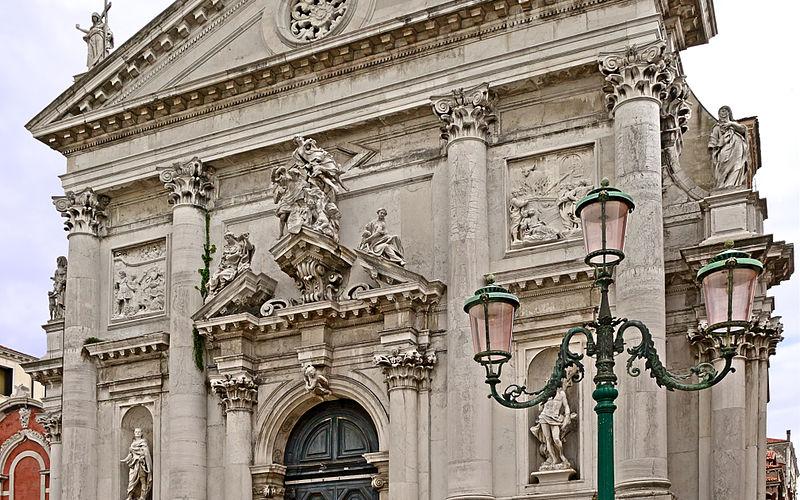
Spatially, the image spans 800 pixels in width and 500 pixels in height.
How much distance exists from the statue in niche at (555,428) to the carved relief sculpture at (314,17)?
770cm

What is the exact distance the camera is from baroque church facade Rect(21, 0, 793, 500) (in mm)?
18422

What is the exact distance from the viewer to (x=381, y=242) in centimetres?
2048

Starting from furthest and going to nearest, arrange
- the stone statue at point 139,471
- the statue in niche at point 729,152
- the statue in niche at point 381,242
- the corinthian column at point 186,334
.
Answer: the stone statue at point 139,471 → the corinthian column at point 186,334 → the statue in niche at point 381,242 → the statue in niche at point 729,152

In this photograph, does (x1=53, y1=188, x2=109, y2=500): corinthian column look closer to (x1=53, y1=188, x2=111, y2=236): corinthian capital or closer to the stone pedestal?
(x1=53, y1=188, x2=111, y2=236): corinthian capital

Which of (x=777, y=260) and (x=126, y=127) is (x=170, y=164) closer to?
(x=126, y=127)

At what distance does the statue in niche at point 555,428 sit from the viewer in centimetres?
1834

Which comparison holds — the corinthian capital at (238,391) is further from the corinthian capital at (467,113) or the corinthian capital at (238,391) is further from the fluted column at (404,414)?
the corinthian capital at (467,113)

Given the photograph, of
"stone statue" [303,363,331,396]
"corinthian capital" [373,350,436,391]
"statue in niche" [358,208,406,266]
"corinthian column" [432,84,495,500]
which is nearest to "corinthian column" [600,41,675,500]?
"corinthian column" [432,84,495,500]

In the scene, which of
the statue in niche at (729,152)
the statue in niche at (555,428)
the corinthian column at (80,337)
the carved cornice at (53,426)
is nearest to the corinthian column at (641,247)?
the statue in niche at (555,428)

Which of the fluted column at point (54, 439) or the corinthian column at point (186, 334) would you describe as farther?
the fluted column at point (54, 439)

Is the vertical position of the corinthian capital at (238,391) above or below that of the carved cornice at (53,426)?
above

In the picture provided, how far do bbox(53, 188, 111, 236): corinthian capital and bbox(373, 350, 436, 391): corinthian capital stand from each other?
7.22 meters

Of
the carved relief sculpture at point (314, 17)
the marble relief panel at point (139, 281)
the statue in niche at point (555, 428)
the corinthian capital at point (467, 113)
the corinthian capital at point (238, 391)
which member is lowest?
the statue in niche at point (555, 428)

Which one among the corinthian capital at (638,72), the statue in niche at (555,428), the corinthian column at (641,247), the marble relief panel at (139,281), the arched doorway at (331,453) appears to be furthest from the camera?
the marble relief panel at (139,281)
